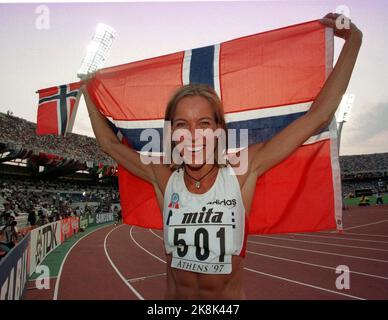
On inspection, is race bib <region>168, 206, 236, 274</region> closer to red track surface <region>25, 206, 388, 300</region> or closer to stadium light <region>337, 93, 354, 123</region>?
red track surface <region>25, 206, 388, 300</region>

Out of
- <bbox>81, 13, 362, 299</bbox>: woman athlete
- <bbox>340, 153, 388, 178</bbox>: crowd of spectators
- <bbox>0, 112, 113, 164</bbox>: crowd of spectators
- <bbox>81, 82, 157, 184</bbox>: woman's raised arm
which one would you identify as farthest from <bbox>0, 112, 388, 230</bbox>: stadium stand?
<bbox>340, 153, 388, 178</bbox>: crowd of spectators

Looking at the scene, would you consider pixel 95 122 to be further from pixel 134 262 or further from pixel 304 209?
Answer: pixel 134 262

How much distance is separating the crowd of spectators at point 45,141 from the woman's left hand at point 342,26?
83.7 ft

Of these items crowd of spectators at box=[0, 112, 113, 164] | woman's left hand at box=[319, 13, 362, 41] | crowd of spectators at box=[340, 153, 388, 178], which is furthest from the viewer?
crowd of spectators at box=[340, 153, 388, 178]

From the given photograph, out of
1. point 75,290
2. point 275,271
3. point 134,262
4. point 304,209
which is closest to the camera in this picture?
point 304,209

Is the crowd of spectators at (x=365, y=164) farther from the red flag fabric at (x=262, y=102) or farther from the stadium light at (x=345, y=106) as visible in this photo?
the red flag fabric at (x=262, y=102)

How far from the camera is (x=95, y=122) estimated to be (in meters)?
3.03

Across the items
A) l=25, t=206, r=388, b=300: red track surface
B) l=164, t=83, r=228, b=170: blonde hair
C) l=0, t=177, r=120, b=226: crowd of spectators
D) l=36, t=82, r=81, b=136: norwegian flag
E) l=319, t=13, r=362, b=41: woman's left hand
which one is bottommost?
l=25, t=206, r=388, b=300: red track surface

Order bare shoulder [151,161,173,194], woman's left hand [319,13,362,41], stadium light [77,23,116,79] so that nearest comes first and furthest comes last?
woman's left hand [319,13,362,41] → bare shoulder [151,161,173,194] → stadium light [77,23,116,79]

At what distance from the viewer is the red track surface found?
711cm
